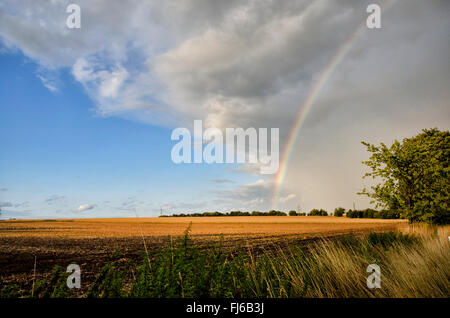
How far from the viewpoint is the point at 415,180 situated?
64.2 ft

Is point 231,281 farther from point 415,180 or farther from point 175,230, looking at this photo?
point 175,230

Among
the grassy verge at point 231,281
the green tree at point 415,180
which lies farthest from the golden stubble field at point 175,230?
the green tree at point 415,180

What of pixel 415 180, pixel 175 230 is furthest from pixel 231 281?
pixel 175 230

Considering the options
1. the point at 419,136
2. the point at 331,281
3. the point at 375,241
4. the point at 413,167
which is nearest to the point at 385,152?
the point at 413,167

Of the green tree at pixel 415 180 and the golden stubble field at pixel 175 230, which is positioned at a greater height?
the green tree at pixel 415 180

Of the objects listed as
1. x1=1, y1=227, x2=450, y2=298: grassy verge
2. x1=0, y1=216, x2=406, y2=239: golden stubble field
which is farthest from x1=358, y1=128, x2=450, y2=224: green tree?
x1=1, y1=227, x2=450, y2=298: grassy verge

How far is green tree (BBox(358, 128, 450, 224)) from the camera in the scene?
1928 cm

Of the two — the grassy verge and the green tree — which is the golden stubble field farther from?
the green tree

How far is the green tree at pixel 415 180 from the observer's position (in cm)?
1928

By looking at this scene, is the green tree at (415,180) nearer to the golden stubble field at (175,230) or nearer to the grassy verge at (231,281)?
the golden stubble field at (175,230)
